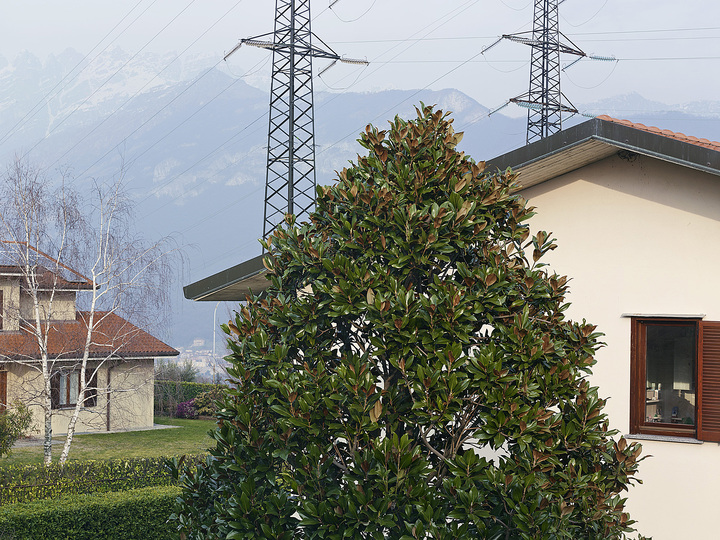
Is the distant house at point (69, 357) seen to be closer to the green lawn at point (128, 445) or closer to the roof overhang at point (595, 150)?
the green lawn at point (128, 445)

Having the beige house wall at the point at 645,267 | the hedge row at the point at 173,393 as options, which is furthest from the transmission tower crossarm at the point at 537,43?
the beige house wall at the point at 645,267

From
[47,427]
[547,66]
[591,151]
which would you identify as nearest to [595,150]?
[591,151]

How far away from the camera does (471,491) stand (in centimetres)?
454

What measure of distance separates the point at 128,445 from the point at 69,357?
3937mm

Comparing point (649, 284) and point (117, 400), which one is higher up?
point (649, 284)

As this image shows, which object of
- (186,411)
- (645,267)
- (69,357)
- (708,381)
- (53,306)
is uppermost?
(645,267)

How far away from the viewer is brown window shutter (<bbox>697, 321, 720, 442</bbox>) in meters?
7.61

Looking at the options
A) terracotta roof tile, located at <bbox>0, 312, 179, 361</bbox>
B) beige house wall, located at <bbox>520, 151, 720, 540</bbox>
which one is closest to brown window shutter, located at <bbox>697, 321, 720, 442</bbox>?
beige house wall, located at <bbox>520, 151, 720, 540</bbox>

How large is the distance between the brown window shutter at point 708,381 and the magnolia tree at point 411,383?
2832 mm

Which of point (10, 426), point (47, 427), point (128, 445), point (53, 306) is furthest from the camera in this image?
point (53, 306)

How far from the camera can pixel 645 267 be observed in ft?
26.4

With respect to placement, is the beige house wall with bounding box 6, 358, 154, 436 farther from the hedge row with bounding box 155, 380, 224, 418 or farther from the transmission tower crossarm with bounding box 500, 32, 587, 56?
the transmission tower crossarm with bounding box 500, 32, 587, 56

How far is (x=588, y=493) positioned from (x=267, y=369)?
2.36 meters

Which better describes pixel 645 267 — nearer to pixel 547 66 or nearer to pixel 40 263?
pixel 40 263
